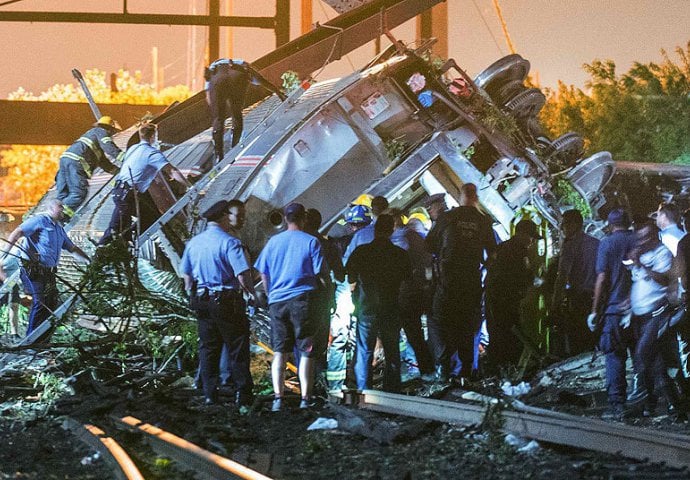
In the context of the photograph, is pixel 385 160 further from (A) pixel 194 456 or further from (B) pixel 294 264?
(A) pixel 194 456

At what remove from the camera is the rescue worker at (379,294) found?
9891mm

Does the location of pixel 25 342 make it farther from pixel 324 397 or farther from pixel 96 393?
pixel 324 397

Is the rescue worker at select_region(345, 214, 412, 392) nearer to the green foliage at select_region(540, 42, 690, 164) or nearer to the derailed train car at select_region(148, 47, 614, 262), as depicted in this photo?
the derailed train car at select_region(148, 47, 614, 262)

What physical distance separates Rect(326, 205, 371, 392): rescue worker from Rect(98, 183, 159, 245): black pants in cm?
268

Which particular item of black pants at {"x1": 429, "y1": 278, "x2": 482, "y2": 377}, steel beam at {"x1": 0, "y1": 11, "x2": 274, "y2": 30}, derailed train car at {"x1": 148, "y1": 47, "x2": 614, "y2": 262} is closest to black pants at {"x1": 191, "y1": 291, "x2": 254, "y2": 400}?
Answer: black pants at {"x1": 429, "y1": 278, "x2": 482, "y2": 377}

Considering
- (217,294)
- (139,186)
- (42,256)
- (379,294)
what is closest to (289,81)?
(139,186)

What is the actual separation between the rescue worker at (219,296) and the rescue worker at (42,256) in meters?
2.96

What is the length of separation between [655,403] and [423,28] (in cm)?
1594

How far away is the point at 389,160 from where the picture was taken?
481 inches

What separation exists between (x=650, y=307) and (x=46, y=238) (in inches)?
273

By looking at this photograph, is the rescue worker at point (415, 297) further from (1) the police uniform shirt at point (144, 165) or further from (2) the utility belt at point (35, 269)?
(2) the utility belt at point (35, 269)

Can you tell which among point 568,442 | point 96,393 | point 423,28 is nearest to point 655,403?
point 568,442

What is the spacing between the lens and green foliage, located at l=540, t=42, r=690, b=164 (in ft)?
91.4

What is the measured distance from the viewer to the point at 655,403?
28.8ft
